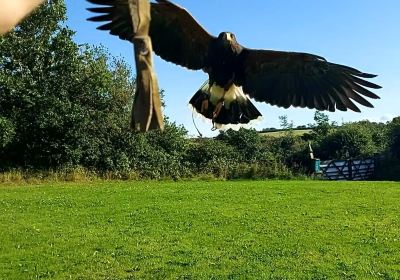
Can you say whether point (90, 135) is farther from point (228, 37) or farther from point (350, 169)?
point (228, 37)

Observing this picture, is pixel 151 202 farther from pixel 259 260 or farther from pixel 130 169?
pixel 130 169

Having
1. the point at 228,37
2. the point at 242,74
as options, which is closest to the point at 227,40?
the point at 228,37

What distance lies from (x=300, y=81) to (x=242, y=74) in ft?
1.60

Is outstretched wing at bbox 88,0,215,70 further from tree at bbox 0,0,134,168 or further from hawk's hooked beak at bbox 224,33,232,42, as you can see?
tree at bbox 0,0,134,168

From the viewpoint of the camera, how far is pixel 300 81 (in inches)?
146

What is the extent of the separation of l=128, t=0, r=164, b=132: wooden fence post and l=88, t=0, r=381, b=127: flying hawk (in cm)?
159

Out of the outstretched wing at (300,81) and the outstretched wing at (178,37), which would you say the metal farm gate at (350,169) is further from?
the outstretched wing at (178,37)

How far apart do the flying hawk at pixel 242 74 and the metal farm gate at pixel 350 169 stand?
19.8 meters

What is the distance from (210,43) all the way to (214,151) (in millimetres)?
15815

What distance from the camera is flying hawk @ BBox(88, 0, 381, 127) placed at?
2945mm

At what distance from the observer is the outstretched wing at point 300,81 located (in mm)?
3131

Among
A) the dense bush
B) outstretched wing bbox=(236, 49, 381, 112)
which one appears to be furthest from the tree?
outstretched wing bbox=(236, 49, 381, 112)

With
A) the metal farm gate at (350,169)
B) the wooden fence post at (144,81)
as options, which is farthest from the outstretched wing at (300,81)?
the metal farm gate at (350,169)

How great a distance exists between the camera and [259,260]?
27.8 ft
